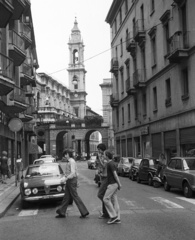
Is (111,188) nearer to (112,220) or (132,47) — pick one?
(112,220)

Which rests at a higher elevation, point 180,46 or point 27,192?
point 180,46

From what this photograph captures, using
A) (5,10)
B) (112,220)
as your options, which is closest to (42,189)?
(112,220)

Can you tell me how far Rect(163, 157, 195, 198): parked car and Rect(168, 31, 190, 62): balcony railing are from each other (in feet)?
25.6

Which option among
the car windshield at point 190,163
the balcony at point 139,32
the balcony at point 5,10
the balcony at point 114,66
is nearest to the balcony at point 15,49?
the balcony at point 5,10

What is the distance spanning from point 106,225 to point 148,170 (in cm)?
1066

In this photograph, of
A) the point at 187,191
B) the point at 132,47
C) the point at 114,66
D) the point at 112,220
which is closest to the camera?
the point at 112,220

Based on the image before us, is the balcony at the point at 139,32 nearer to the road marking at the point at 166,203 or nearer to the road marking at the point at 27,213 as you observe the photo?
the road marking at the point at 166,203

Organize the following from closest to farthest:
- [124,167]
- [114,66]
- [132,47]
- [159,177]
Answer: [159,177] < [124,167] < [132,47] < [114,66]

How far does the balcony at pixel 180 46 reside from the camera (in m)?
20.8

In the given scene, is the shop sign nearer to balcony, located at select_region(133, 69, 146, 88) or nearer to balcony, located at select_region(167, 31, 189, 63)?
balcony, located at select_region(133, 69, 146, 88)

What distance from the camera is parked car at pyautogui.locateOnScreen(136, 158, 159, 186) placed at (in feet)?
60.2

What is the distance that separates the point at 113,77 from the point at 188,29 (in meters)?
22.3

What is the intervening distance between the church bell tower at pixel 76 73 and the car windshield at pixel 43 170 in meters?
89.9

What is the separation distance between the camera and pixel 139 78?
101 feet
